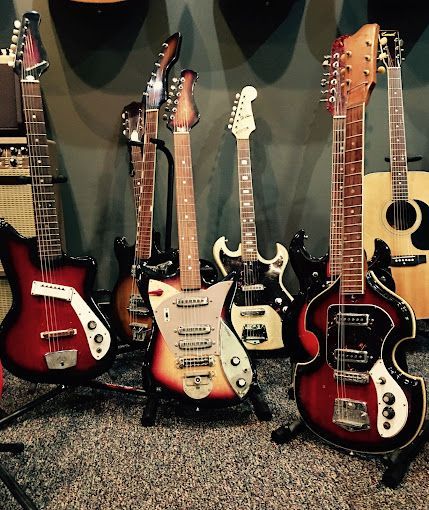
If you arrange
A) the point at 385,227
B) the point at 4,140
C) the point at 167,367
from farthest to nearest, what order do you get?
1. the point at 385,227
2. the point at 4,140
3. the point at 167,367

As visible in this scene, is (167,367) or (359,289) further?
(167,367)

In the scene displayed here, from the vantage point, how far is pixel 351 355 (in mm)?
1311

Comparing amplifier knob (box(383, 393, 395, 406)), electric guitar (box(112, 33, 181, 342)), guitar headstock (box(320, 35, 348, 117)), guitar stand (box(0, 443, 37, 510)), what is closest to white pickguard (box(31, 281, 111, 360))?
electric guitar (box(112, 33, 181, 342))

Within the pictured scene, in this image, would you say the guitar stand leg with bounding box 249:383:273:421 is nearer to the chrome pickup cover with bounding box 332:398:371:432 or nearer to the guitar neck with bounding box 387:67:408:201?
the chrome pickup cover with bounding box 332:398:371:432

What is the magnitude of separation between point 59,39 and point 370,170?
182 centimetres

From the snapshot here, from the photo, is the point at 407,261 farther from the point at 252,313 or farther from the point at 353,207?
the point at 353,207

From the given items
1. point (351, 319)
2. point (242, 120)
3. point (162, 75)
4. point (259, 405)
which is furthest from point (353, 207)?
point (162, 75)

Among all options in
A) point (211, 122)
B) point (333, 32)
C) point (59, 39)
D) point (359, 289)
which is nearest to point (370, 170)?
point (333, 32)

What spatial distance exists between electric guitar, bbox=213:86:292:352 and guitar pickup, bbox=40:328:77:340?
72cm

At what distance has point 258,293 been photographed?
2.02 meters

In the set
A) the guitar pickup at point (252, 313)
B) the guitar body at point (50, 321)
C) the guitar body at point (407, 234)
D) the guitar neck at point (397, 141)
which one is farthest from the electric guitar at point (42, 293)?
→ the guitar neck at point (397, 141)

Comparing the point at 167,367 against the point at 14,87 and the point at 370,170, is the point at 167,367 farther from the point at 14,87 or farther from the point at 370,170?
the point at 370,170

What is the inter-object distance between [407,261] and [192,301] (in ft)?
3.61

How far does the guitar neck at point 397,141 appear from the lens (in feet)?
6.77
